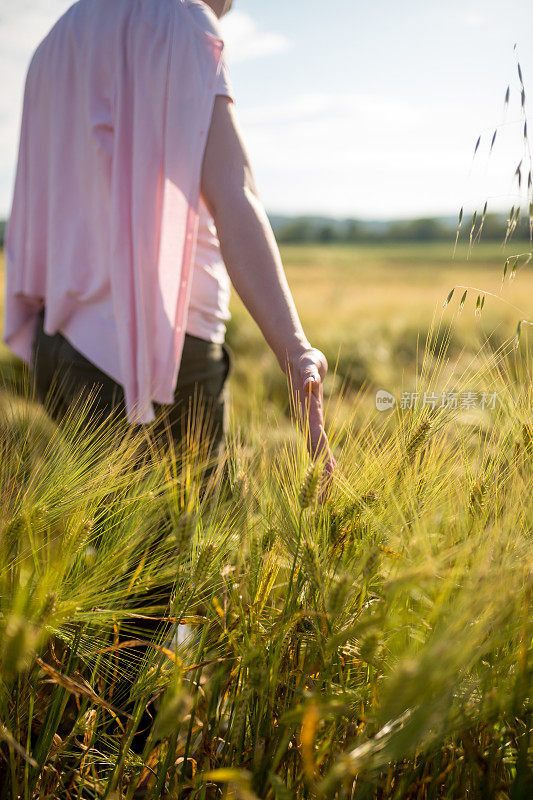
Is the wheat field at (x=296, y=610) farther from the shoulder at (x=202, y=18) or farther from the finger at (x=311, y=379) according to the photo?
the shoulder at (x=202, y=18)

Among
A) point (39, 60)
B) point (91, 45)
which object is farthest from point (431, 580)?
point (39, 60)

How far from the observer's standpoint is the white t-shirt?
1.10 metres

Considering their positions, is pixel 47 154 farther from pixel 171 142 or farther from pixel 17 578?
pixel 17 578

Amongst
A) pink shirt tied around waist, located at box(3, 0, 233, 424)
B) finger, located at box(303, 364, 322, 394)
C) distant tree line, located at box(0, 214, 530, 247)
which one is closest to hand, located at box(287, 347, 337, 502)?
finger, located at box(303, 364, 322, 394)

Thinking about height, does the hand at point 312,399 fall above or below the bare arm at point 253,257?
below

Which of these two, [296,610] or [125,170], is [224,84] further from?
[296,610]

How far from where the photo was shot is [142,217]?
0.98m

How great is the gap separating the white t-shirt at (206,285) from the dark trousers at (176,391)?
3cm

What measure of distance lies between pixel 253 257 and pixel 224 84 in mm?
301

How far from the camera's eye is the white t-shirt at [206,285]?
1.10 m

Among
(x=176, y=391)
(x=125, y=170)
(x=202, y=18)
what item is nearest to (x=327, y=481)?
(x=176, y=391)

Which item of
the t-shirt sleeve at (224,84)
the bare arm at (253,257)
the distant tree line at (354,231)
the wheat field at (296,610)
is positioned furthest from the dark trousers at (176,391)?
the distant tree line at (354,231)

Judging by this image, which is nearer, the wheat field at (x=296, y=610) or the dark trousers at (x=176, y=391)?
the wheat field at (x=296, y=610)

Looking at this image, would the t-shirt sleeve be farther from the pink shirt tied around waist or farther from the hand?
the hand
